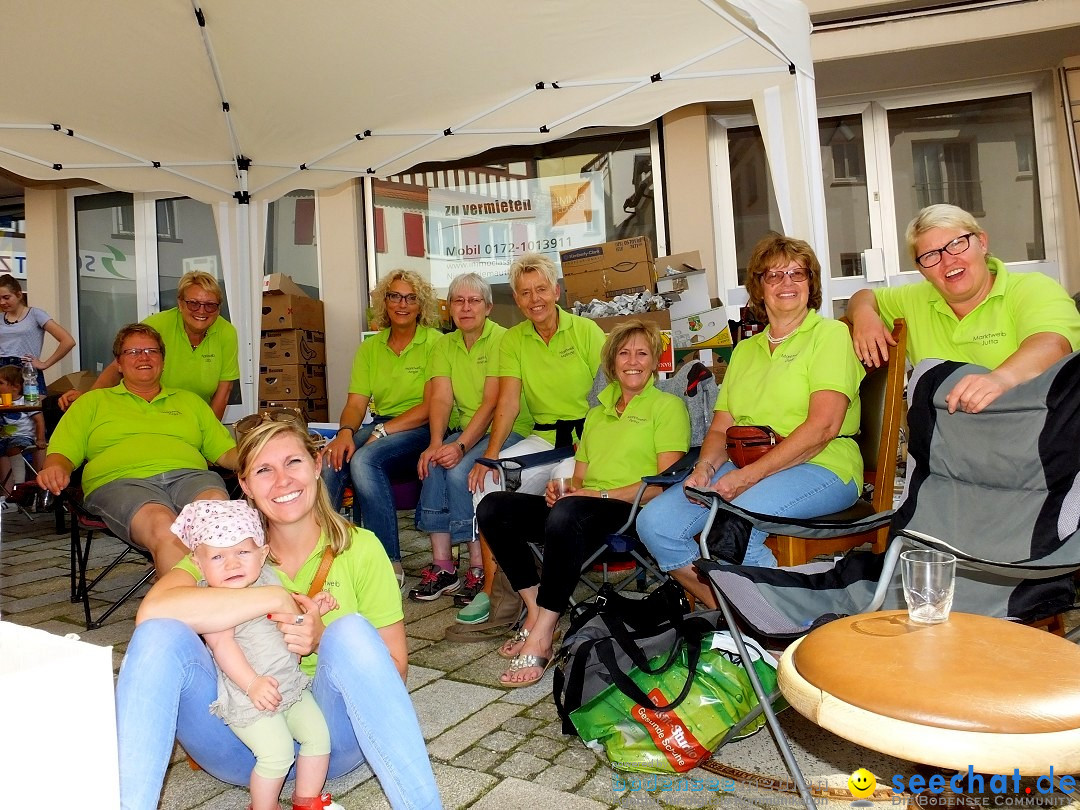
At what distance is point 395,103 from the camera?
4352mm

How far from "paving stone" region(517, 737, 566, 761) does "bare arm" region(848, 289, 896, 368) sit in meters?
1.52

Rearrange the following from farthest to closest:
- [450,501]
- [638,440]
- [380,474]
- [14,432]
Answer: [14,432], [380,474], [450,501], [638,440]

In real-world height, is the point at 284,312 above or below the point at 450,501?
above

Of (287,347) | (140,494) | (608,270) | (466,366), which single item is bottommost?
(140,494)

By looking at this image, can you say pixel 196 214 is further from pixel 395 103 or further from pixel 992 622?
pixel 992 622

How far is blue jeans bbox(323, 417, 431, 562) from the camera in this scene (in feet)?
12.3

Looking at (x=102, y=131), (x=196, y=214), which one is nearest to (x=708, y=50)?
(x=102, y=131)

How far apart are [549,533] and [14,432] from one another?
4746 mm

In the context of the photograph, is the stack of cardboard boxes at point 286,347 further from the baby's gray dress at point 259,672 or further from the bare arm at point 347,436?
the baby's gray dress at point 259,672

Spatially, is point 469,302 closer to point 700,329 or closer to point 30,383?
point 700,329

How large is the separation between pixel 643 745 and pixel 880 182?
5.66 meters

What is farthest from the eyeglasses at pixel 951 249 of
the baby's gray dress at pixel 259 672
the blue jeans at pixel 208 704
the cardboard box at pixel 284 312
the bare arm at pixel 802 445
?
the cardboard box at pixel 284 312

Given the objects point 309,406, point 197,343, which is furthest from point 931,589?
point 309,406

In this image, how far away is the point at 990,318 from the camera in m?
2.49
